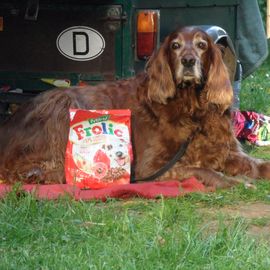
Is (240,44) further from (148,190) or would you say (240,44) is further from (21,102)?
(148,190)

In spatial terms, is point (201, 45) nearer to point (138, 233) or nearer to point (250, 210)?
point (250, 210)

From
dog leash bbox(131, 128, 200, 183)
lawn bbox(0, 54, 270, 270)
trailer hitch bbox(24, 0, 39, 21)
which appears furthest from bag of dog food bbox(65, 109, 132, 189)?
trailer hitch bbox(24, 0, 39, 21)

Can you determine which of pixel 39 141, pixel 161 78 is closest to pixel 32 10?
pixel 39 141

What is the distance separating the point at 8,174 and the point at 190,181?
121 centimetres

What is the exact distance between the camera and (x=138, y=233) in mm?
3691

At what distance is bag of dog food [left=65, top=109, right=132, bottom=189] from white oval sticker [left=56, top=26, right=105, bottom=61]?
63 cm

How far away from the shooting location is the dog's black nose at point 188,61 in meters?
4.92

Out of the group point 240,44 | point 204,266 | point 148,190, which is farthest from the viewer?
point 240,44

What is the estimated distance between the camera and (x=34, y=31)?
5660 millimetres

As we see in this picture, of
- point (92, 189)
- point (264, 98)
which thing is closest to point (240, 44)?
point (264, 98)

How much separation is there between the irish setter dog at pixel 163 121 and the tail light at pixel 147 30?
0.89ft

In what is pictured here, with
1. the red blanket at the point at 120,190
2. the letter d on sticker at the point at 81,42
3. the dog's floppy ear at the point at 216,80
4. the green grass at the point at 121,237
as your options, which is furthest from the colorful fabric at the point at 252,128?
the green grass at the point at 121,237

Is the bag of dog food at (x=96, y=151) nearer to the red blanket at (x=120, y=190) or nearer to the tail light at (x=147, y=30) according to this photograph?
the red blanket at (x=120, y=190)

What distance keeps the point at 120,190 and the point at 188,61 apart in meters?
0.91
